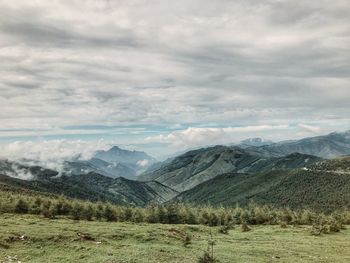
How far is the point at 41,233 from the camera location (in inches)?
2181

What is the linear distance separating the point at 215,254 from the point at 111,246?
13980 mm

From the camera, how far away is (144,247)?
174 feet

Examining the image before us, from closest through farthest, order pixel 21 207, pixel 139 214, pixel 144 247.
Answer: pixel 144 247
pixel 21 207
pixel 139 214

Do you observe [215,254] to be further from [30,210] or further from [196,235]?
[30,210]

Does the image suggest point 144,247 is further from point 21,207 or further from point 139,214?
point 21,207

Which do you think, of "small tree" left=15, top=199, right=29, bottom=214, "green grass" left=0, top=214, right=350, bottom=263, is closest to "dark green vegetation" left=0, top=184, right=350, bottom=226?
"small tree" left=15, top=199, right=29, bottom=214

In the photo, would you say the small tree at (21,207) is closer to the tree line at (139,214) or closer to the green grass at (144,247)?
the tree line at (139,214)

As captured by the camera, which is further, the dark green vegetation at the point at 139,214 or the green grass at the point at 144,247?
the dark green vegetation at the point at 139,214

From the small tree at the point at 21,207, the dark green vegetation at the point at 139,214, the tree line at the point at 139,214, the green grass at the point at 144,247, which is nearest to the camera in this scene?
the green grass at the point at 144,247

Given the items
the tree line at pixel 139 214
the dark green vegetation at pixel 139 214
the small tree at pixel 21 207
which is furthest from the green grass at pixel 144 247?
the small tree at pixel 21 207

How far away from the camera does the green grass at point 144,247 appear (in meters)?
46.2

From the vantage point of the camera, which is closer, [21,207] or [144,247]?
[144,247]

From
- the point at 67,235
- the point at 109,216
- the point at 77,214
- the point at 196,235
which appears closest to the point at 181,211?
the point at 109,216

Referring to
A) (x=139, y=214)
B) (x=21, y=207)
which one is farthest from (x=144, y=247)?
(x=21, y=207)
